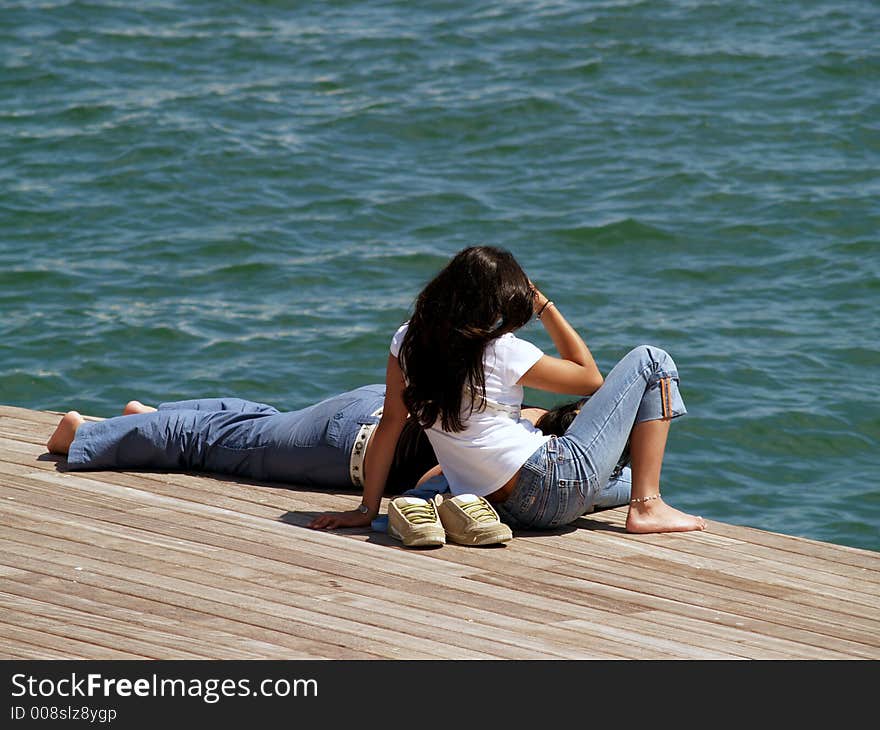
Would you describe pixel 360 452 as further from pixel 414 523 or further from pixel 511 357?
pixel 511 357

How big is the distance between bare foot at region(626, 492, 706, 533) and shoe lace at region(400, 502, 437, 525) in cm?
76

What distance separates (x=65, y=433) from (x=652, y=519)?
240 cm

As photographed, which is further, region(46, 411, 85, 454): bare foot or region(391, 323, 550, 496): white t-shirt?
region(46, 411, 85, 454): bare foot

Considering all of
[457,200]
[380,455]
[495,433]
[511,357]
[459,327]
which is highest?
[459,327]

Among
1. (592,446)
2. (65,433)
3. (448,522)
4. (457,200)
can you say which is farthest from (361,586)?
(457,200)

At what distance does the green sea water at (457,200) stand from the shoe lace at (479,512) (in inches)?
110

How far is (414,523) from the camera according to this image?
16.0 feet

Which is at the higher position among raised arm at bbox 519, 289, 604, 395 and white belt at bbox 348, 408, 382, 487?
raised arm at bbox 519, 289, 604, 395

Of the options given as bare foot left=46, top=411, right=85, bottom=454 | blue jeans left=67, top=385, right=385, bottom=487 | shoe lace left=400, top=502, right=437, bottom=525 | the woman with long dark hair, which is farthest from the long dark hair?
bare foot left=46, top=411, right=85, bottom=454

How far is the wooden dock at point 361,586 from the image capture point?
4000 mm

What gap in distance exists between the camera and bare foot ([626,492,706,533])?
17.1ft

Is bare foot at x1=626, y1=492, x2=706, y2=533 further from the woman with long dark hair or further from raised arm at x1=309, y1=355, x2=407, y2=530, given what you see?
raised arm at x1=309, y1=355, x2=407, y2=530
